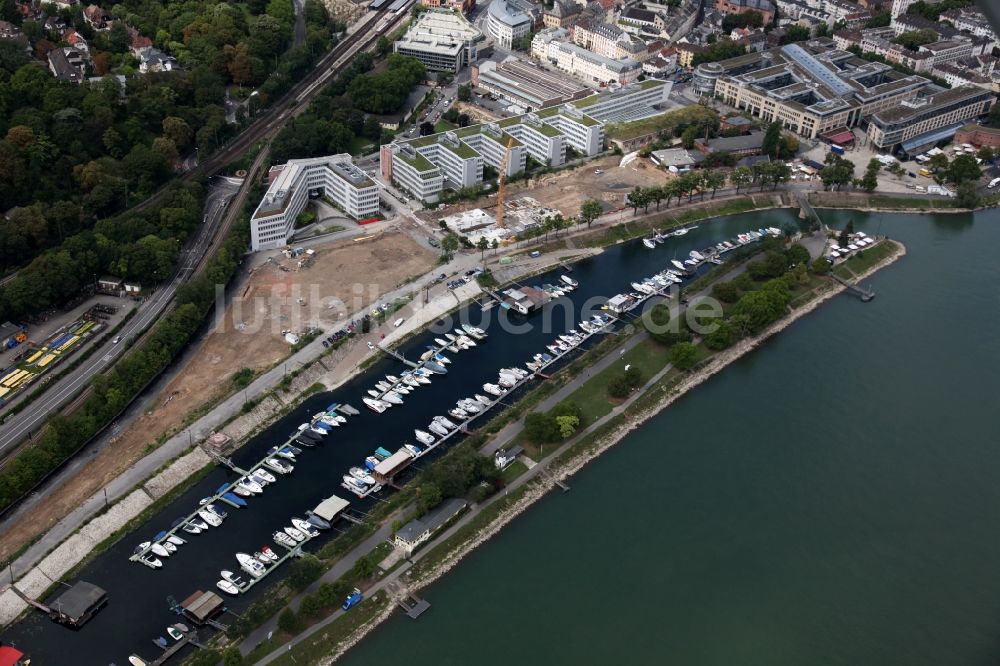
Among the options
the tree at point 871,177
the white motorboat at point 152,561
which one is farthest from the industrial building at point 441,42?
the white motorboat at point 152,561

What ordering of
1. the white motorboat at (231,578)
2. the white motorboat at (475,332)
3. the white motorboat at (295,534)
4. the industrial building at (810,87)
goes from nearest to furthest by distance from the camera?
1. the white motorboat at (231,578)
2. the white motorboat at (295,534)
3. the white motorboat at (475,332)
4. the industrial building at (810,87)

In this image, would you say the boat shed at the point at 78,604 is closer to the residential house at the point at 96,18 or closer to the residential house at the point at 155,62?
the residential house at the point at 155,62

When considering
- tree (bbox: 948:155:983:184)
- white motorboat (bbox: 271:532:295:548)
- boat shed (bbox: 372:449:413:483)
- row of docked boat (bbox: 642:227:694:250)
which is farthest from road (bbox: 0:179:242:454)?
tree (bbox: 948:155:983:184)

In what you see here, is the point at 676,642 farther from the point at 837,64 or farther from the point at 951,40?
the point at 951,40

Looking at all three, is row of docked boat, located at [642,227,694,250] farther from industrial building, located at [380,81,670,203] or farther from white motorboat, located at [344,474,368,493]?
white motorboat, located at [344,474,368,493]

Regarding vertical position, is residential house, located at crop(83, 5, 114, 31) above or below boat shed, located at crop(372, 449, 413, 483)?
above
